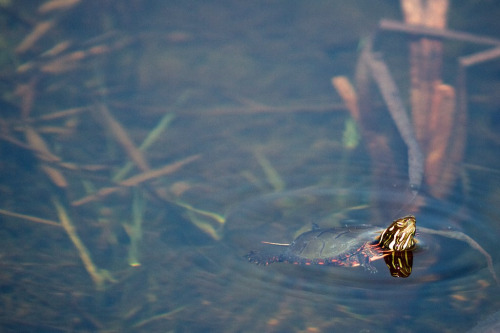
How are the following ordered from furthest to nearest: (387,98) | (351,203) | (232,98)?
1. (232,98)
2. (387,98)
3. (351,203)

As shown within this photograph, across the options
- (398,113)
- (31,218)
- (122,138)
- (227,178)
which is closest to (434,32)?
(398,113)

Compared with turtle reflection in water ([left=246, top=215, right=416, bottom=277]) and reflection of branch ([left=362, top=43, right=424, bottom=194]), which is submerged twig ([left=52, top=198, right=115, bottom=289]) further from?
reflection of branch ([left=362, top=43, right=424, bottom=194])

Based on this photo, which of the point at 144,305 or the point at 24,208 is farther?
the point at 24,208

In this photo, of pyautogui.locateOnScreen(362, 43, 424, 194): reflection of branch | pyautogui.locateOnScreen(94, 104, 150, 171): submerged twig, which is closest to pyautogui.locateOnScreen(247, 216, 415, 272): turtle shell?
pyautogui.locateOnScreen(362, 43, 424, 194): reflection of branch

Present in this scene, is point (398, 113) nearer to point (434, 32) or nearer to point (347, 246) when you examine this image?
point (434, 32)

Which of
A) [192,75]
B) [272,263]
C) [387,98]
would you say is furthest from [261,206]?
[192,75]

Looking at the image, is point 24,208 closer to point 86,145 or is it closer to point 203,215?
point 86,145
